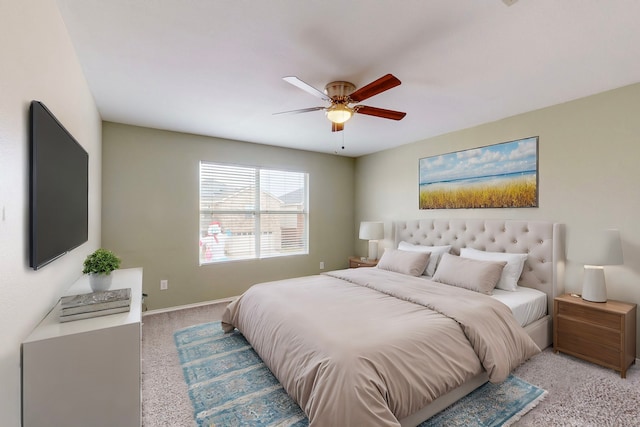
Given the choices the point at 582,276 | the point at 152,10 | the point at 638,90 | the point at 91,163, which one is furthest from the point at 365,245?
the point at 152,10

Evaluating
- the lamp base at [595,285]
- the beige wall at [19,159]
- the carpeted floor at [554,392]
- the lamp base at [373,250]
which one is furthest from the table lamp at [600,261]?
the beige wall at [19,159]

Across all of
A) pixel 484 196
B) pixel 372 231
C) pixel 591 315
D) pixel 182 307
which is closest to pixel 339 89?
pixel 484 196

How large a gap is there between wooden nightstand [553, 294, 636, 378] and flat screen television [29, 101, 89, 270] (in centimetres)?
375

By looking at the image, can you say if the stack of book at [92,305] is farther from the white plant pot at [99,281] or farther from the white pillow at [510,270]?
the white pillow at [510,270]

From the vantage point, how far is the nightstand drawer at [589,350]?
2287 millimetres

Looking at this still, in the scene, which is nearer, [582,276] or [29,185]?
[29,185]

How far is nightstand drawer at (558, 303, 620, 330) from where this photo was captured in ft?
7.43

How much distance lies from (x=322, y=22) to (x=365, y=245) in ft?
13.2

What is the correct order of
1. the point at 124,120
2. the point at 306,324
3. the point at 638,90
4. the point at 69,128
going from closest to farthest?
the point at 69,128
the point at 306,324
the point at 638,90
the point at 124,120

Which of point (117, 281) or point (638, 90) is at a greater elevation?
point (638, 90)

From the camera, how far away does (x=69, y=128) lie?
6.03 ft

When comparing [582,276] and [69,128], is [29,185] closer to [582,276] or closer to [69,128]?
[69,128]

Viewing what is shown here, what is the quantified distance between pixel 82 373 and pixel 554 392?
9.74 feet

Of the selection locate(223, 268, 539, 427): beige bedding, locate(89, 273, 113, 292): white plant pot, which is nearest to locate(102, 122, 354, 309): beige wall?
locate(223, 268, 539, 427): beige bedding
